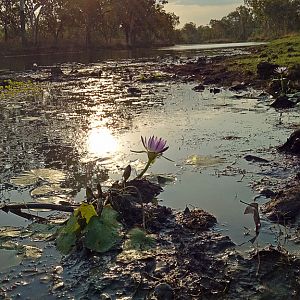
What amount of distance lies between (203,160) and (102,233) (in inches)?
106

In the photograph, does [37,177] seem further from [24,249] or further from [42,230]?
[24,249]

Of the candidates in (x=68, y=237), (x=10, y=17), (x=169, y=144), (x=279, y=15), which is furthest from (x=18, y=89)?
(x=279, y=15)

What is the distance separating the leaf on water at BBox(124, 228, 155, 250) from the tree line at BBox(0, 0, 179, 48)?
56994mm

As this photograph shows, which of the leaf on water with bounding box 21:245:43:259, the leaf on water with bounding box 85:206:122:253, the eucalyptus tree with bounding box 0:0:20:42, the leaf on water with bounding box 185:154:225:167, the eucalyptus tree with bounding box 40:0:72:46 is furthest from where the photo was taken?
the eucalyptus tree with bounding box 40:0:72:46

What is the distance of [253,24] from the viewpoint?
100 metres

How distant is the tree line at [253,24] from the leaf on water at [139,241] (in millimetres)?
62070

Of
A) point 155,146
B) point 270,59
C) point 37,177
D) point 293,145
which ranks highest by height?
point 270,59

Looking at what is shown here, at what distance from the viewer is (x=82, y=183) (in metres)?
5.12

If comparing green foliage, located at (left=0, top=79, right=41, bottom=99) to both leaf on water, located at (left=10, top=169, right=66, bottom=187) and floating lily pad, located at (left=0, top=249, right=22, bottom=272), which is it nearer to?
leaf on water, located at (left=10, top=169, right=66, bottom=187)

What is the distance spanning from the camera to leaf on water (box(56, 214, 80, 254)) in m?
3.29

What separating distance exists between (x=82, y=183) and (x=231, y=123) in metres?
3.97

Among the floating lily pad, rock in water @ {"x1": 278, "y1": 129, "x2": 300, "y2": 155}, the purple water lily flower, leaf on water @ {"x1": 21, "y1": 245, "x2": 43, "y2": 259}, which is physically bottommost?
the floating lily pad

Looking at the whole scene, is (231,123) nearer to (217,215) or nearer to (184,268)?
(217,215)

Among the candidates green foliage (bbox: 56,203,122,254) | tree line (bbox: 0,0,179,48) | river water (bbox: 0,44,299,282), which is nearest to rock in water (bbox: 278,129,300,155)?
river water (bbox: 0,44,299,282)
